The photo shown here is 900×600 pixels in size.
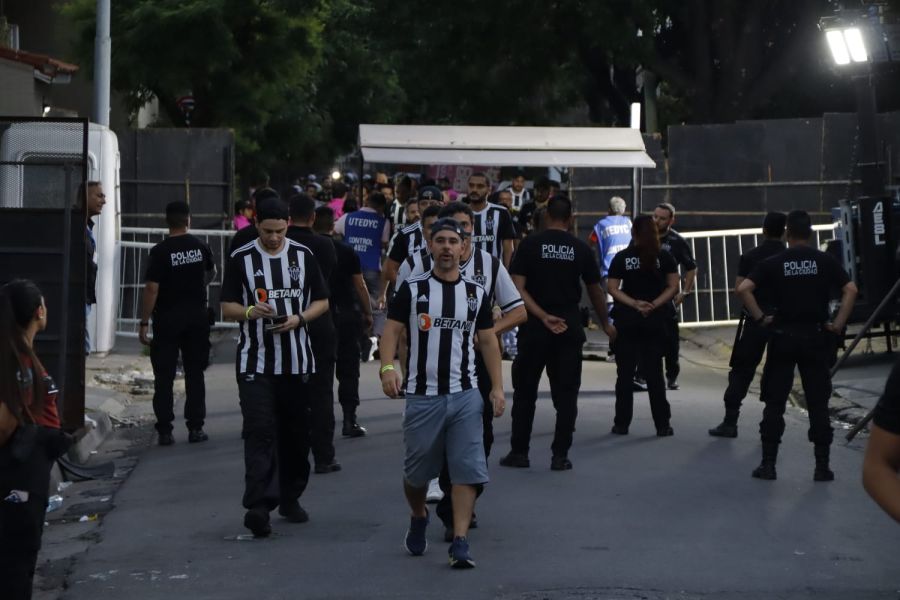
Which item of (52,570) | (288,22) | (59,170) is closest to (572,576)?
(52,570)

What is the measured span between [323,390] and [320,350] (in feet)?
0.95

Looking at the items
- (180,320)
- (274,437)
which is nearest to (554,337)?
(274,437)

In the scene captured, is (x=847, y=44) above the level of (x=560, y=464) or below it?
above

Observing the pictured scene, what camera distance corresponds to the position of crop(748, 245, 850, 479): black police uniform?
10359mm

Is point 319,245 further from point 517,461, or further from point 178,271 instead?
point 517,461

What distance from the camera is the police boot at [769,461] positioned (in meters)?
10.4

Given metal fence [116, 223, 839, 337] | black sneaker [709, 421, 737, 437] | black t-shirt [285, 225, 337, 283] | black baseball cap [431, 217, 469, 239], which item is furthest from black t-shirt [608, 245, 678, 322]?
metal fence [116, 223, 839, 337]

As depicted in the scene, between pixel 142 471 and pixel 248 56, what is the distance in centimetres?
2311

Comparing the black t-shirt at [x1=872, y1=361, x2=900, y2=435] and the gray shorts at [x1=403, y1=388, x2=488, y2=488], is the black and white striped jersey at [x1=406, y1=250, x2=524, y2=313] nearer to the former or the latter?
the gray shorts at [x1=403, y1=388, x2=488, y2=488]

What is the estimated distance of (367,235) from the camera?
15.8 metres

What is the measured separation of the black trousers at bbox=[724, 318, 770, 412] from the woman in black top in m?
0.52

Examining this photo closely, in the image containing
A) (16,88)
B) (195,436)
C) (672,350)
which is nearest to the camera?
(195,436)

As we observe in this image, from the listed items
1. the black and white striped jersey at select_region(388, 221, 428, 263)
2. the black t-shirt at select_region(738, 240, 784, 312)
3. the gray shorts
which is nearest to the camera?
the gray shorts

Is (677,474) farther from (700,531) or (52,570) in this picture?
(52,570)
